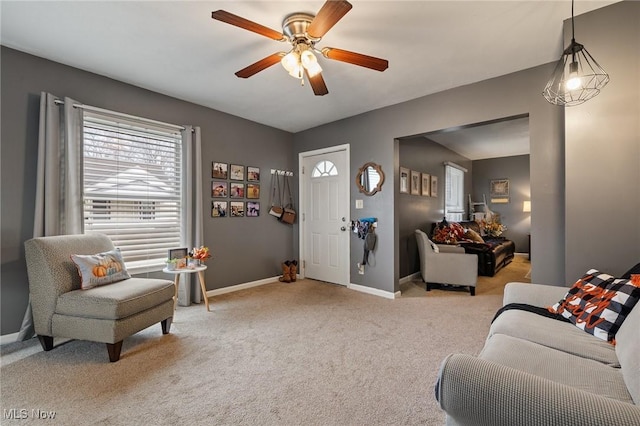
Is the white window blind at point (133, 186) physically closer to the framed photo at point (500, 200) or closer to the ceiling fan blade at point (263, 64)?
the ceiling fan blade at point (263, 64)

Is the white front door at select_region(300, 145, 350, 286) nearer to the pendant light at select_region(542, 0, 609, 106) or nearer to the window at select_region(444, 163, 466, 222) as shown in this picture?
the pendant light at select_region(542, 0, 609, 106)

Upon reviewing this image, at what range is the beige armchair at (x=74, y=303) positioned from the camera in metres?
2.02

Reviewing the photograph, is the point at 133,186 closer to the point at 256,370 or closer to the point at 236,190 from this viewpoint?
the point at 236,190

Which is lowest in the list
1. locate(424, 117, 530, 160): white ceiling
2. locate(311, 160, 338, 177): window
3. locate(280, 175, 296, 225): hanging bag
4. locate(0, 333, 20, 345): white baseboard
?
locate(0, 333, 20, 345): white baseboard

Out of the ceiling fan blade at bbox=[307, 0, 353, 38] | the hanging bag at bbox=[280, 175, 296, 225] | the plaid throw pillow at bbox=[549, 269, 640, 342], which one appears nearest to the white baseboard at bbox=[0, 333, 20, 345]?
the hanging bag at bbox=[280, 175, 296, 225]

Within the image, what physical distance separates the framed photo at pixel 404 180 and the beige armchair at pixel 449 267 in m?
0.87

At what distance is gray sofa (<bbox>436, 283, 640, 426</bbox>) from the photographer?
29.6 inches

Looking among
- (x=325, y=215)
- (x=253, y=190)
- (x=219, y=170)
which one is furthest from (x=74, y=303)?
(x=325, y=215)

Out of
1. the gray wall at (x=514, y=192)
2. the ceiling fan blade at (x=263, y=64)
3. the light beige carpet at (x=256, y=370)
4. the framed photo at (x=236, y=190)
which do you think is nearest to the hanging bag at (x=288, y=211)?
the framed photo at (x=236, y=190)

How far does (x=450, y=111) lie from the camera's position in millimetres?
3146

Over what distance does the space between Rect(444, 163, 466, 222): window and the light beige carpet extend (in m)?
3.60

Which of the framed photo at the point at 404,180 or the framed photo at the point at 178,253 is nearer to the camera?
the framed photo at the point at 178,253

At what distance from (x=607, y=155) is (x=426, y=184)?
3.25m

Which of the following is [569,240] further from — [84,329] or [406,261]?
[84,329]
